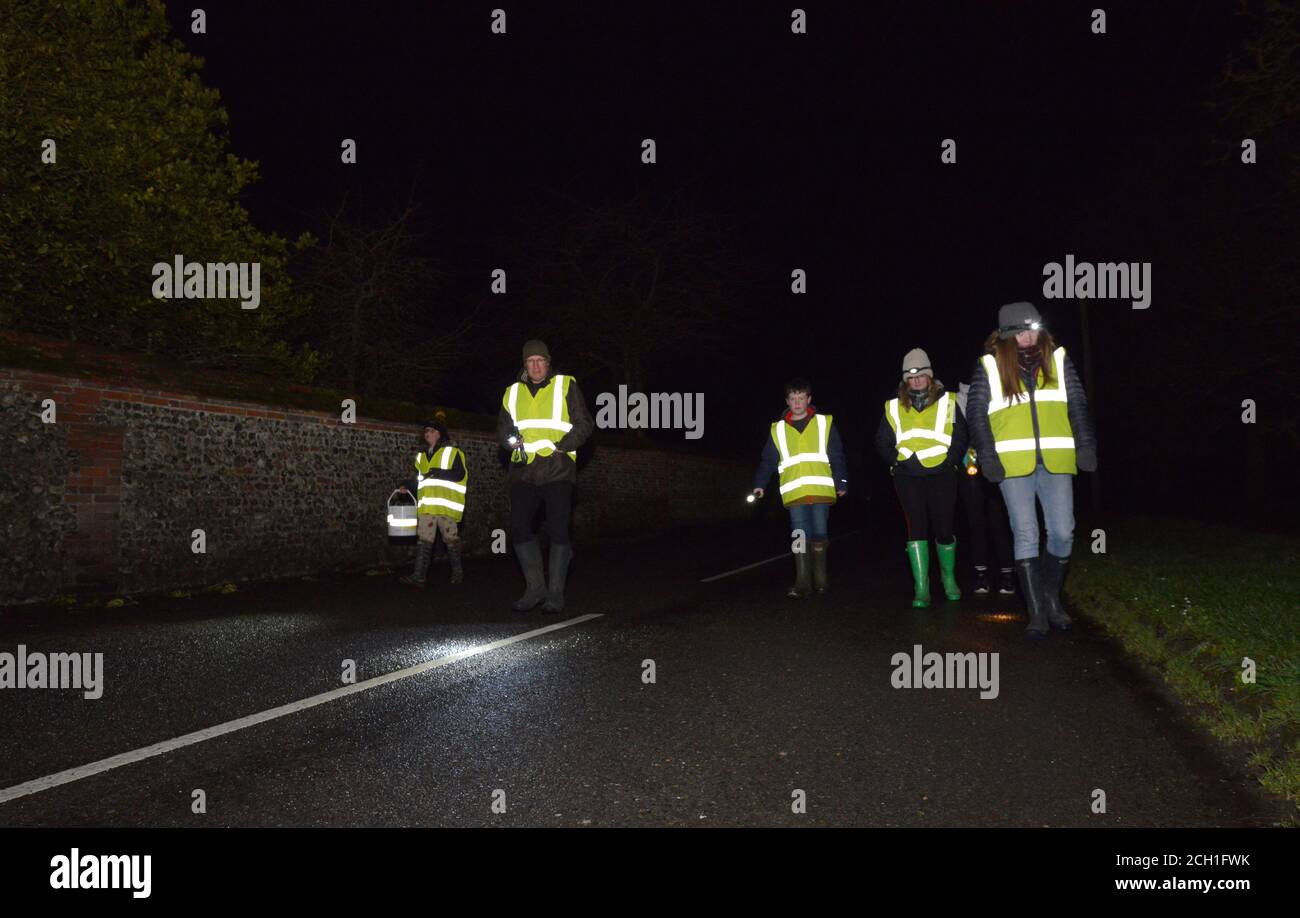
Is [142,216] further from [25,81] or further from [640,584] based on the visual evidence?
[640,584]

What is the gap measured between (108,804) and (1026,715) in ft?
12.8

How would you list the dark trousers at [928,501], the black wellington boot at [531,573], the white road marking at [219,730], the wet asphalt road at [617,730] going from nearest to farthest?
the wet asphalt road at [617,730] → the white road marking at [219,730] → the black wellington boot at [531,573] → the dark trousers at [928,501]

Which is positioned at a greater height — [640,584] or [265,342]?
[265,342]

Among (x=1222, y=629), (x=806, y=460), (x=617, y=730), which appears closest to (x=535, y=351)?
(x=806, y=460)

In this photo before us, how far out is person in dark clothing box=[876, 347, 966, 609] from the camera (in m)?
7.84

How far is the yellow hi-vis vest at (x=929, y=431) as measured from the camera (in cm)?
783

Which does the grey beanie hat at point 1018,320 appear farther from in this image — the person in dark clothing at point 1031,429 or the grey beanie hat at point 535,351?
the grey beanie hat at point 535,351

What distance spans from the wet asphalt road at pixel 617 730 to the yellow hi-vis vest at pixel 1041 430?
1222 mm

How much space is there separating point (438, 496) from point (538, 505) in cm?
323

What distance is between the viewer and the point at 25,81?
35.0ft

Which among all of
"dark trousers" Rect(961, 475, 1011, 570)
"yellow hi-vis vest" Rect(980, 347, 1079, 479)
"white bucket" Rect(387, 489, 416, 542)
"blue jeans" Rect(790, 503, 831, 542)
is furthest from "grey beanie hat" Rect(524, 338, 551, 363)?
"white bucket" Rect(387, 489, 416, 542)

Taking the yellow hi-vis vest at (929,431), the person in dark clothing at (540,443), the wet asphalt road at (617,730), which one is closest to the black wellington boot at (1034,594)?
the wet asphalt road at (617,730)

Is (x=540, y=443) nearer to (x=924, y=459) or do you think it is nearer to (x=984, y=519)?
(x=924, y=459)
